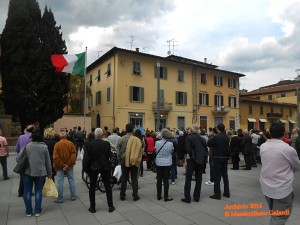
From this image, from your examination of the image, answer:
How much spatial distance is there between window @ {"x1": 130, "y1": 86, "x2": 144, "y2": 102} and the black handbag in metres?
24.9

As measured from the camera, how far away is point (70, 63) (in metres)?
18.8

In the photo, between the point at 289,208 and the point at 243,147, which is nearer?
the point at 289,208

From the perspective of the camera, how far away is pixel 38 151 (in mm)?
5805

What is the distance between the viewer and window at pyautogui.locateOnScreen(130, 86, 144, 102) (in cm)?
3067

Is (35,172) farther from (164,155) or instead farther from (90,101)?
(90,101)

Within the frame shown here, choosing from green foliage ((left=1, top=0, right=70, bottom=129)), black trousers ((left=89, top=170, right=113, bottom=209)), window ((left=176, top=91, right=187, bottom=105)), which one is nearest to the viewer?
black trousers ((left=89, top=170, right=113, bottom=209))

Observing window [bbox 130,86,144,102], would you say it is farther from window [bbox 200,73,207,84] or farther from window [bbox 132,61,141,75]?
window [bbox 200,73,207,84]

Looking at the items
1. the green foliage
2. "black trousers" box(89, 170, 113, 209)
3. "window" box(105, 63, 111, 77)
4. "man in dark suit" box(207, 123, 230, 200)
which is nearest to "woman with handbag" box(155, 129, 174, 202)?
"man in dark suit" box(207, 123, 230, 200)

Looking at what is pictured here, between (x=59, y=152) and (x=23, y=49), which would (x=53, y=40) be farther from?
(x=59, y=152)

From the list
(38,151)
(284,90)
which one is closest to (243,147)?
(38,151)

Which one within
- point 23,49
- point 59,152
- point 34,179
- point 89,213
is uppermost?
point 23,49

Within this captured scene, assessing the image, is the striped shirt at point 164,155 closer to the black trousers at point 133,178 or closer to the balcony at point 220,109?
the black trousers at point 133,178

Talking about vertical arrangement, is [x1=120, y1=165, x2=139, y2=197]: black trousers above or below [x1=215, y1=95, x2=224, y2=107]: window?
below

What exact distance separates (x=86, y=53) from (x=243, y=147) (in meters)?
12.6
